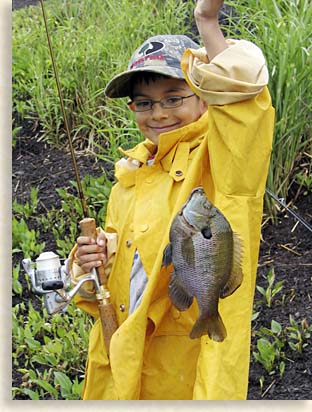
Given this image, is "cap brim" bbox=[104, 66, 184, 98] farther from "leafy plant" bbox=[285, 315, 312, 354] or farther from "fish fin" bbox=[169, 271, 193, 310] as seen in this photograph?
"leafy plant" bbox=[285, 315, 312, 354]

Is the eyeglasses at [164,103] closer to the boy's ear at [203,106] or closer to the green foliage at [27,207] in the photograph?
the boy's ear at [203,106]

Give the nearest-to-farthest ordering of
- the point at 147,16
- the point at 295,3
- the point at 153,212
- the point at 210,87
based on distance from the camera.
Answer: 1. the point at 210,87
2. the point at 153,212
3. the point at 295,3
4. the point at 147,16

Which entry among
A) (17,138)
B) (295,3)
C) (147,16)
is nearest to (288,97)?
(295,3)

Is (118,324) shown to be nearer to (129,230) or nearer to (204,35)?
(129,230)

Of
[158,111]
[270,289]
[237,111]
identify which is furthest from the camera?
[270,289]

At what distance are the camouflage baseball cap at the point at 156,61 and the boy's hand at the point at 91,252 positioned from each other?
1.19 ft

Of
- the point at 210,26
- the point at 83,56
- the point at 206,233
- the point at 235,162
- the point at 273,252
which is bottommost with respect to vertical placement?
the point at 273,252

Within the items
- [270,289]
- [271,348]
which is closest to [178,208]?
[271,348]

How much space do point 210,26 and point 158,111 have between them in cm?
27

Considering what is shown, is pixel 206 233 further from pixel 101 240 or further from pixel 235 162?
pixel 101 240

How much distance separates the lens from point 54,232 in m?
3.45

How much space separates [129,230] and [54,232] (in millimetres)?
1360

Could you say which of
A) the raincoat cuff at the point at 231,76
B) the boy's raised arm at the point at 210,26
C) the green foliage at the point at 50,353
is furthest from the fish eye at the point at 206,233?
the green foliage at the point at 50,353

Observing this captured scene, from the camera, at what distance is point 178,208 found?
1.98 meters
